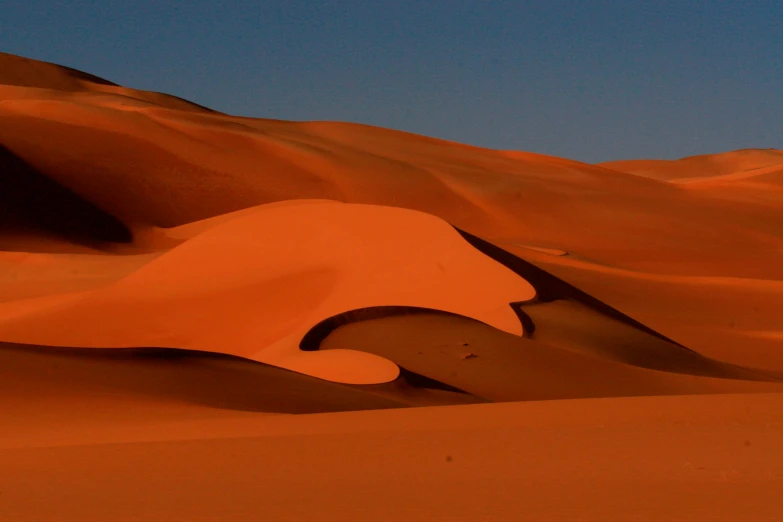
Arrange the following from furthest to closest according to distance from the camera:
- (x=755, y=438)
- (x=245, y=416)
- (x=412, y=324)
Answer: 1. (x=412, y=324)
2. (x=245, y=416)
3. (x=755, y=438)

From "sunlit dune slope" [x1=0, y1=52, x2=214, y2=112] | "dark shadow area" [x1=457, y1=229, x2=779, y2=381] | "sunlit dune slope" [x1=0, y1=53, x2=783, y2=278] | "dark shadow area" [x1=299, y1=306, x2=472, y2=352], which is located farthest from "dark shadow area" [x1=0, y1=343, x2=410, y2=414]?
"sunlit dune slope" [x1=0, y1=52, x2=214, y2=112]

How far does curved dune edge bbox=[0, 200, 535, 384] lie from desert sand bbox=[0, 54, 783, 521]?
0.06 meters

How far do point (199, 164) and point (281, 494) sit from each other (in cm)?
3658

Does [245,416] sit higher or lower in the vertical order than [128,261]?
lower

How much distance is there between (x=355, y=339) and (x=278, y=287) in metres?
4.90

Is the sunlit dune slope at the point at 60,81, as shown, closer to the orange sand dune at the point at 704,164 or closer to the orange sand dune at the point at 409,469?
the orange sand dune at the point at 704,164

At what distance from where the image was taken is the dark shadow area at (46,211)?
1210 inches

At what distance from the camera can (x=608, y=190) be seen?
164 ft

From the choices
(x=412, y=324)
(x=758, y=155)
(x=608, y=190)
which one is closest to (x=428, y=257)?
(x=412, y=324)

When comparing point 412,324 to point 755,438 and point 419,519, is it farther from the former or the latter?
point 419,519

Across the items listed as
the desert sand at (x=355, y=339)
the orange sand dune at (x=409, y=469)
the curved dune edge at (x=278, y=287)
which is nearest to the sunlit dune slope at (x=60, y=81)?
the desert sand at (x=355, y=339)

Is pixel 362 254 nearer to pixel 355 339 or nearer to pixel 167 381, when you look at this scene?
pixel 355 339

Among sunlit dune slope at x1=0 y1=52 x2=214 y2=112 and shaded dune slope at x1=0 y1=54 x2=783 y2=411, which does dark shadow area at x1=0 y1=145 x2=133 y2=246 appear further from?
sunlit dune slope at x1=0 y1=52 x2=214 y2=112

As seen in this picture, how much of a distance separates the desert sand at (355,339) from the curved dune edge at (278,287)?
0.21ft
